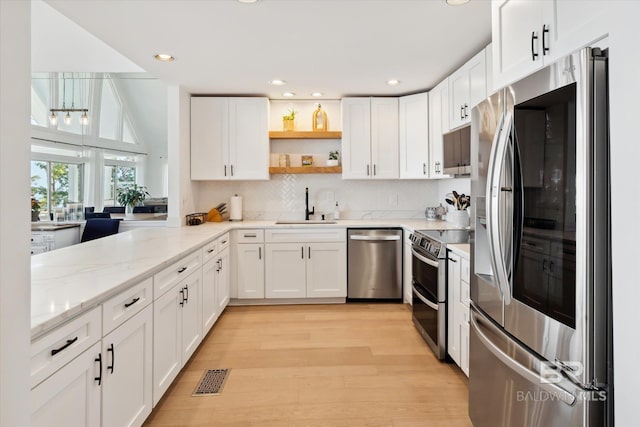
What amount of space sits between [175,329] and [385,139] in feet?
10.4

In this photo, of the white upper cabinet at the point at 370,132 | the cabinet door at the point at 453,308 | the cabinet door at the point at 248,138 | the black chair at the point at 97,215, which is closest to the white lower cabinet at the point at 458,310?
the cabinet door at the point at 453,308

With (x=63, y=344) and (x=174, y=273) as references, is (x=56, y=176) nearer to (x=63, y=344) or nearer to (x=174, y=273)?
(x=174, y=273)

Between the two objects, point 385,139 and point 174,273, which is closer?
point 174,273

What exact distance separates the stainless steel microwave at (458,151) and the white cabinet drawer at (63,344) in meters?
2.68

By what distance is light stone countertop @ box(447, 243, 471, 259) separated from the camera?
238 cm

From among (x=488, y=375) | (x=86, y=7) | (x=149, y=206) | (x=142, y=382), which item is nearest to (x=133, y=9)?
(x=86, y=7)

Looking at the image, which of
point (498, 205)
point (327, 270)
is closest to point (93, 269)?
point (498, 205)

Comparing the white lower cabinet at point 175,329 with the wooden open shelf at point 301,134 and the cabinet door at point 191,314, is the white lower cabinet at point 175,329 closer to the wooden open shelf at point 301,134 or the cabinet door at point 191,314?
the cabinet door at point 191,314

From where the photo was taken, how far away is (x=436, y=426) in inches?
81.5

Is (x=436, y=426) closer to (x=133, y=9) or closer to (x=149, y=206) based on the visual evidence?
(x=133, y=9)

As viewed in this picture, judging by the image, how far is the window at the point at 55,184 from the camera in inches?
200

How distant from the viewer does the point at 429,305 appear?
2.98 m

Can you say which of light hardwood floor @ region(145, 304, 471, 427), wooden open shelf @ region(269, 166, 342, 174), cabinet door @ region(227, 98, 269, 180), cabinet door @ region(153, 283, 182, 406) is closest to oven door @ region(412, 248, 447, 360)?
light hardwood floor @ region(145, 304, 471, 427)

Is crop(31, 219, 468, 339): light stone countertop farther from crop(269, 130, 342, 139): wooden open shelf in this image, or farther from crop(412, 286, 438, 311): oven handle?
crop(412, 286, 438, 311): oven handle
